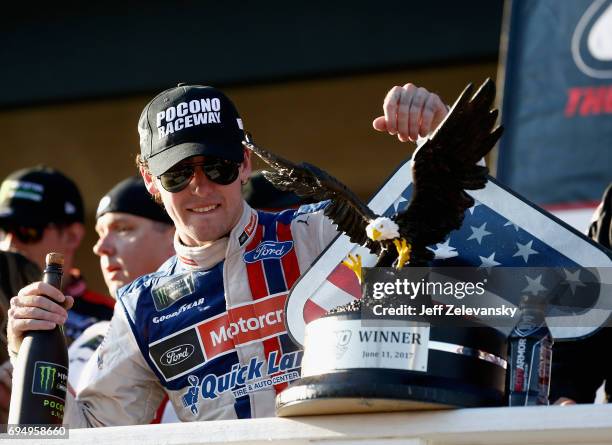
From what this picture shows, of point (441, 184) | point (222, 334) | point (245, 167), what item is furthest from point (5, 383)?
point (441, 184)

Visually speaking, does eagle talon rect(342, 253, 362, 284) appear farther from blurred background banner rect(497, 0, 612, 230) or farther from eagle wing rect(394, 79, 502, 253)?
blurred background banner rect(497, 0, 612, 230)

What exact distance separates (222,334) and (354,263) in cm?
61

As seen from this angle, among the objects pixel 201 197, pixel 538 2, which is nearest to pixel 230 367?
pixel 201 197

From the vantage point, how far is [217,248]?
298cm

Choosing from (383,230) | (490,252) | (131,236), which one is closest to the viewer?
(383,230)

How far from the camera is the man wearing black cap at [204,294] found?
283 centimetres

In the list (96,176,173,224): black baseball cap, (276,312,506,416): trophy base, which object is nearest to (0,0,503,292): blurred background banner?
(96,176,173,224): black baseball cap

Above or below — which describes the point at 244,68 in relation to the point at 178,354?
above

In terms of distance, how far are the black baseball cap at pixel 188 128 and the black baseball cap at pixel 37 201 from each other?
1661 millimetres

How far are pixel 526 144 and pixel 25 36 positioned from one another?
465 cm

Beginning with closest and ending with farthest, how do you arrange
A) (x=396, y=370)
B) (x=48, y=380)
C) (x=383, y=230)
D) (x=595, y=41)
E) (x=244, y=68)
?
(x=396, y=370) → (x=383, y=230) → (x=48, y=380) → (x=595, y=41) → (x=244, y=68)

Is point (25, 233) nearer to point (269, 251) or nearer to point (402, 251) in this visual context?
point (269, 251)

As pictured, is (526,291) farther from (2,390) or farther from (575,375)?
(2,390)

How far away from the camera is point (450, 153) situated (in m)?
2.26
